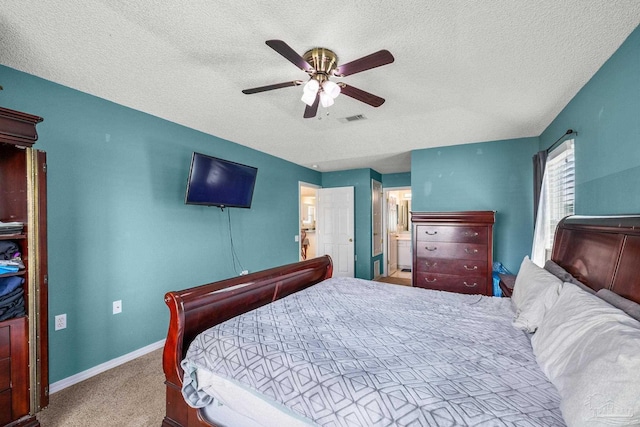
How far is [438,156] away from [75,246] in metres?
4.28

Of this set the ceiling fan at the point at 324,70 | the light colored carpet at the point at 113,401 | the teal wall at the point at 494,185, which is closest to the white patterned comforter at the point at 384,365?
the light colored carpet at the point at 113,401

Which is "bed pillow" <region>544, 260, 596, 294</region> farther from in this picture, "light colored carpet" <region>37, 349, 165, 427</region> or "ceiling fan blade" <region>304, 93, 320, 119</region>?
"light colored carpet" <region>37, 349, 165, 427</region>

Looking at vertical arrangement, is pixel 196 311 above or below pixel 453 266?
above

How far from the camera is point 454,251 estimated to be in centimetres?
337

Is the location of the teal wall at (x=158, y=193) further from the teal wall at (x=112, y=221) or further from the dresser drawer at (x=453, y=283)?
the dresser drawer at (x=453, y=283)

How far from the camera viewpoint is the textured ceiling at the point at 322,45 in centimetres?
146

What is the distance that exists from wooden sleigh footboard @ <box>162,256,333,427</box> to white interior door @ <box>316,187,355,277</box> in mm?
3444

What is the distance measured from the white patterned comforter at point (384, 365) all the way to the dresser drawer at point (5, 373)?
3.61 ft

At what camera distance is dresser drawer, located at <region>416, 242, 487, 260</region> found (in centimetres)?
326

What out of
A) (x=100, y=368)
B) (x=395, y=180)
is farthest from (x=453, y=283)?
(x=100, y=368)

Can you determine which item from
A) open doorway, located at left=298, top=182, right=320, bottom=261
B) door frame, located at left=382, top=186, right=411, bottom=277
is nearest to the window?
door frame, located at left=382, top=186, right=411, bottom=277

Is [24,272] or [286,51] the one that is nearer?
[286,51]

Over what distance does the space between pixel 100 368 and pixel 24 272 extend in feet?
4.14

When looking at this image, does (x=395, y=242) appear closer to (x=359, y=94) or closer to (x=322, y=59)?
(x=359, y=94)
